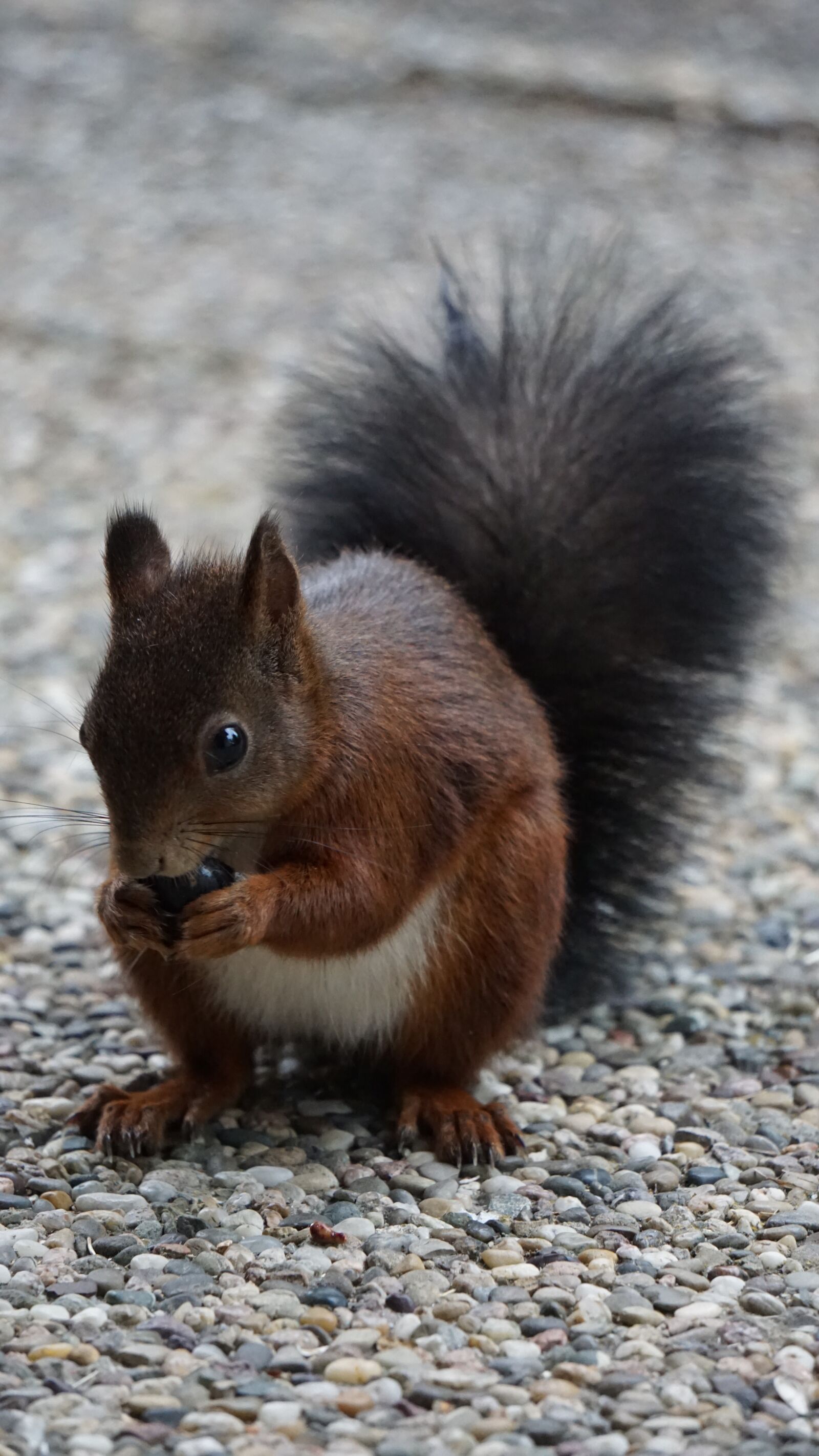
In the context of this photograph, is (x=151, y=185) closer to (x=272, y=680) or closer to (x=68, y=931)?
(x=68, y=931)

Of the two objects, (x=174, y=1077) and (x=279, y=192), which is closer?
(x=174, y=1077)

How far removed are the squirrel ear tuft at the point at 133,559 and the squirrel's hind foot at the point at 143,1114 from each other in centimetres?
83

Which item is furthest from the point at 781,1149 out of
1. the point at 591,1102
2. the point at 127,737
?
the point at 127,737

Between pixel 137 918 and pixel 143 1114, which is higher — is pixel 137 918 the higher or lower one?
the higher one

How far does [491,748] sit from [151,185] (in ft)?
23.7

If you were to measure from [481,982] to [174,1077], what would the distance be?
0.57m

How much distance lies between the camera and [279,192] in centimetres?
938

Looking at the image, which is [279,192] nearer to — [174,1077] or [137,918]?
[174,1077]

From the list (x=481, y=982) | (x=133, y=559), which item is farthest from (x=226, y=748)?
(x=481, y=982)

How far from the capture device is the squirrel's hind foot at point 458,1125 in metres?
2.84

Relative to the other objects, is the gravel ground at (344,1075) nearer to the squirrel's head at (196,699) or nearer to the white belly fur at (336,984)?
the white belly fur at (336,984)

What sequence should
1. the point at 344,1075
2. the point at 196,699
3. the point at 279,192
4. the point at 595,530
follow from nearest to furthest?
the point at 196,699 < the point at 344,1075 < the point at 595,530 < the point at 279,192

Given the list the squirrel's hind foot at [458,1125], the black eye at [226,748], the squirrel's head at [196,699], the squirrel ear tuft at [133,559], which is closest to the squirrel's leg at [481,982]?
the squirrel's hind foot at [458,1125]

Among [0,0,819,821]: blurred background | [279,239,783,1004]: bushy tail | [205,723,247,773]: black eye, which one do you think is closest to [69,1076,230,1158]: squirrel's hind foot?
[205,723,247,773]: black eye
